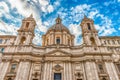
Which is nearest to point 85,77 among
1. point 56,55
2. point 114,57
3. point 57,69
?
point 57,69

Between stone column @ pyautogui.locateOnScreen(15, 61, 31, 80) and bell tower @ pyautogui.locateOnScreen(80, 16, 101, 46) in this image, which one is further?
bell tower @ pyautogui.locateOnScreen(80, 16, 101, 46)

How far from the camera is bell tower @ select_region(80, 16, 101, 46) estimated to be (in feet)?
122

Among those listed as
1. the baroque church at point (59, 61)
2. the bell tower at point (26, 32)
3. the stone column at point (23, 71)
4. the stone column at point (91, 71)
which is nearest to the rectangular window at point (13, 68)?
the baroque church at point (59, 61)

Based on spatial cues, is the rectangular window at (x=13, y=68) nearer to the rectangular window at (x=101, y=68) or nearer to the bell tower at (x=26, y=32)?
the bell tower at (x=26, y=32)

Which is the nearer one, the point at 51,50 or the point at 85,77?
the point at 85,77

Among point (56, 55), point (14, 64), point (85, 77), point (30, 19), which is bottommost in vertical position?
point (85, 77)

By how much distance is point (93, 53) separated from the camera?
110ft

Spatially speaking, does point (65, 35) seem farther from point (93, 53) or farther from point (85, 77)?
point (85, 77)

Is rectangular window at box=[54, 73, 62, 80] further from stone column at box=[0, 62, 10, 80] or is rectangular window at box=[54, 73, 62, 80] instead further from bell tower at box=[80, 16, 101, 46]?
bell tower at box=[80, 16, 101, 46]

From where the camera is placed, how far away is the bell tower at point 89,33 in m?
37.2

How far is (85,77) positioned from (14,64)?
632 inches

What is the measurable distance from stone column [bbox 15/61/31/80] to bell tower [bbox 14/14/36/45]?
6381 mm

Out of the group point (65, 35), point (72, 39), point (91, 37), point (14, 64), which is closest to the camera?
point (14, 64)

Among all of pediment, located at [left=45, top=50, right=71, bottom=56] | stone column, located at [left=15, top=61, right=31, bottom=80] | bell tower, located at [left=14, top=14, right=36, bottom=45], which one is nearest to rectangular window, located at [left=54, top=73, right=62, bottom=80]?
pediment, located at [left=45, top=50, right=71, bottom=56]
